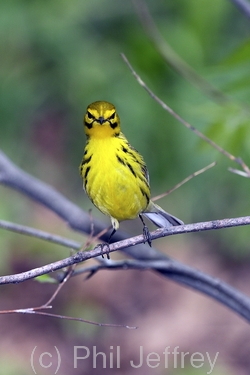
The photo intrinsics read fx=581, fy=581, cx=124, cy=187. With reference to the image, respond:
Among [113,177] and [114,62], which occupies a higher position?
[114,62]

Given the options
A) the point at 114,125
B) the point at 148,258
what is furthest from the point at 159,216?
the point at 114,125

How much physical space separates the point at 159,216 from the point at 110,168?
2.28ft

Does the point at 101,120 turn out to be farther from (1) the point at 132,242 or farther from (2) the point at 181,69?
(1) the point at 132,242

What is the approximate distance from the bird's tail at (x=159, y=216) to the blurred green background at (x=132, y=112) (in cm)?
53

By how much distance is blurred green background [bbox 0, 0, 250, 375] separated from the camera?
4793 mm

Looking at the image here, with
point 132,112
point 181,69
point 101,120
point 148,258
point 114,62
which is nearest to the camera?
point 101,120

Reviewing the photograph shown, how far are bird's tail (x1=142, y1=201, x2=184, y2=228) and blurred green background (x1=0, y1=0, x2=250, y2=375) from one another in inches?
20.7

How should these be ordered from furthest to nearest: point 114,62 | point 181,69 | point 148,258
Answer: point 114,62 → point 181,69 → point 148,258

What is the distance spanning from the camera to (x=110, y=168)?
3428 millimetres

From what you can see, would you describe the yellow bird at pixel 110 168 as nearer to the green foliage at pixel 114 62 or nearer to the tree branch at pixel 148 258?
the tree branch at pixel 148 258

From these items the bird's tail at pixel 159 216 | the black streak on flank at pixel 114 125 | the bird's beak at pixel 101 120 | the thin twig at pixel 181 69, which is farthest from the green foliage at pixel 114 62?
the bird's beak at pixel 101 120

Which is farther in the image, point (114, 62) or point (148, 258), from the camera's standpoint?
point (114, 62)

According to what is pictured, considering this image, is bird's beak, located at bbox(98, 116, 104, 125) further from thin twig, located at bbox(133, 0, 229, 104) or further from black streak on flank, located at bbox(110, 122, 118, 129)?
thin twig, located at bbox(133, 0, 229, 104)

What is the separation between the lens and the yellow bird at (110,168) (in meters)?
3.32
